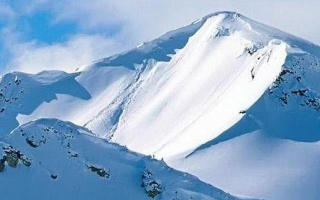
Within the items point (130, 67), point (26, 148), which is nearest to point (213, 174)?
point (26, 148)

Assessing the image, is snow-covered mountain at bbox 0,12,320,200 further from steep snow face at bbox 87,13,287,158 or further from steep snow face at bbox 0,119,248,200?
steep snow face at bbox 0,119,248,200

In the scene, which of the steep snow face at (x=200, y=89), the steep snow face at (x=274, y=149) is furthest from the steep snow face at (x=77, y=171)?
the steep snow face at (x=200, y=89)

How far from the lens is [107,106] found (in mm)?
174250

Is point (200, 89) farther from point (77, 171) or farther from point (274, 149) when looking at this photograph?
point (77, 171)

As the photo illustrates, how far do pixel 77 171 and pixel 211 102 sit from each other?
6496cm

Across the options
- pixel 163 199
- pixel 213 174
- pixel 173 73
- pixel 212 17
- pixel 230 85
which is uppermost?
pixel 212 17

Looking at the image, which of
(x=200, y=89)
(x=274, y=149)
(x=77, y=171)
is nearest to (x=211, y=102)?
(x=200, y=89)

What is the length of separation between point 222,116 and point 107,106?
124 ft

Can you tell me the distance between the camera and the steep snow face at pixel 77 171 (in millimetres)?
86938

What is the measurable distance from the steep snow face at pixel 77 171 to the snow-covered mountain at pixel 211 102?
19885 mm

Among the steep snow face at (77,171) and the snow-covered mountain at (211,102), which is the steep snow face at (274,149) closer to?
the snow-covered mountain at (211,102)

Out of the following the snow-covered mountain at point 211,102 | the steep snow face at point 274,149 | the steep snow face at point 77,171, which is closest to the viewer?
the steep snow face at point 77,171

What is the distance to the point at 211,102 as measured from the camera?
15362 cm

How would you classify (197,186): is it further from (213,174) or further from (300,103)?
(300,103)
